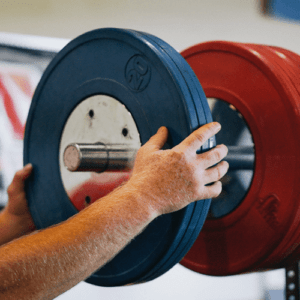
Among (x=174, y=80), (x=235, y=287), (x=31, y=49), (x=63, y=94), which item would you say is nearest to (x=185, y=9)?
(x=31, y=49)

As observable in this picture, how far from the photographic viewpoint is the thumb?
68 centimetres

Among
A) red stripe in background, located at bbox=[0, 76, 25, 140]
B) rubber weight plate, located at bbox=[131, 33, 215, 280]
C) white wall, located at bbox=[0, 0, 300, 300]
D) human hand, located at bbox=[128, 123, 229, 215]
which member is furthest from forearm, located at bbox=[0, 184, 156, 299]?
white wall, located at bbox=[0, 0, 300, 300]

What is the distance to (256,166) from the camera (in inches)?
38.9

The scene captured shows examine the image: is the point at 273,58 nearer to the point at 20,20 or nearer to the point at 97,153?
the point at 97,153

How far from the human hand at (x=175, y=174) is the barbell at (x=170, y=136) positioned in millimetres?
40

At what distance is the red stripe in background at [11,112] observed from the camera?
1775mm

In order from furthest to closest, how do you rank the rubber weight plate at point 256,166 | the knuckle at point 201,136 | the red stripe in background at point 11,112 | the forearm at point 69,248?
the red stripe in background at point 11,112
the rubber weight plate at point 256,166
the knuckle at point 201,136
the forearm at point 69,248

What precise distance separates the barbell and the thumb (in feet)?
0.05

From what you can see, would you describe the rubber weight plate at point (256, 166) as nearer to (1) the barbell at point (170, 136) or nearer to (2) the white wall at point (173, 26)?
(1) the barbell at point (170, 136)

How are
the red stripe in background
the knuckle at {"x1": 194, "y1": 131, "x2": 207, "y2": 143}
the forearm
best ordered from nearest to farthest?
1. the forearm
2. the knuckle at {"x1": 194, "y1": 131, "x2": 207, "y2": 143}
3. the red stripe in background

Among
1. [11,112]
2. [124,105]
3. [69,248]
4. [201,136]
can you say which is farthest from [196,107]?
[11,112]

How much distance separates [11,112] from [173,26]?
109 centimetres

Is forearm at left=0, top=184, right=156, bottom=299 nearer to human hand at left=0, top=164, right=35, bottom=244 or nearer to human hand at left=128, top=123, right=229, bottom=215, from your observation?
human hand at left=128, top=123, right=229, bottom=215

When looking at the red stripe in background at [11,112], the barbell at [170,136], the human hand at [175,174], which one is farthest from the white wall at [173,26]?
the human hand at [175,174]
